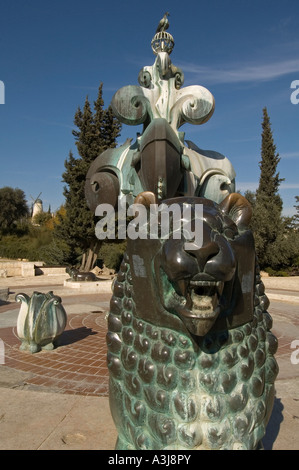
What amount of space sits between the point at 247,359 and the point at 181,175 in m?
4.19

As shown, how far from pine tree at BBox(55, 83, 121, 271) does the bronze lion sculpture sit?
48.2 ft

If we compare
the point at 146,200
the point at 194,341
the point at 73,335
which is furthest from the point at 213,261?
the point at 73,335

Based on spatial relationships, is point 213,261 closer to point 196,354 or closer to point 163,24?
point 196,354

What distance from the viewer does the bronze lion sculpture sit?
4.75 ft

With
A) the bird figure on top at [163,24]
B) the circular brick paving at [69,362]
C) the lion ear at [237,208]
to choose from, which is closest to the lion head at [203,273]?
the lion ear at [237,208]

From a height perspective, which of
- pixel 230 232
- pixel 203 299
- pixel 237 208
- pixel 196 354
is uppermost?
pixel 237 208

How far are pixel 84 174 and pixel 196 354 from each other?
15.6 metres

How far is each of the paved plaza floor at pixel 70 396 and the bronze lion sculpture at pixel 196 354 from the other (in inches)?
33.6

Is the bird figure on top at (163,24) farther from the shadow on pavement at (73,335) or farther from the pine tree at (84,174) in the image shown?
the pine tree at (84,174)

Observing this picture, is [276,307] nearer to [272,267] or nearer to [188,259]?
[188,259]

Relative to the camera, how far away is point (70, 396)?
3031 mm

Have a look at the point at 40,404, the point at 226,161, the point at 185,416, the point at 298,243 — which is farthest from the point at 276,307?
the point at 298,243

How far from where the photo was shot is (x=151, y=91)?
555 centimetres

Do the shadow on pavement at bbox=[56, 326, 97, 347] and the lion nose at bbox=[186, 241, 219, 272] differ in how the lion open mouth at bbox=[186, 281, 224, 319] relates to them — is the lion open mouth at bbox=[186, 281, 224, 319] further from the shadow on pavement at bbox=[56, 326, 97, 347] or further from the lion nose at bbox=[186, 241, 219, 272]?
the shadow on pavement at bbox=[56, 326, 97, 347]
